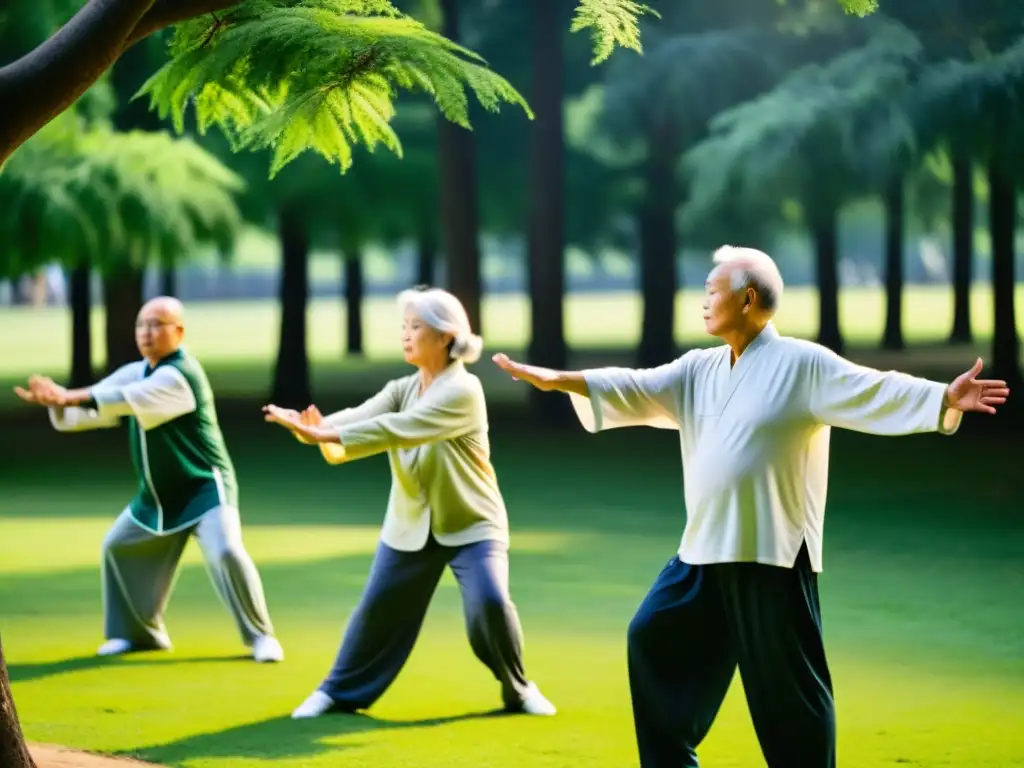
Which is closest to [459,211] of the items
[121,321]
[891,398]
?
[121,321]

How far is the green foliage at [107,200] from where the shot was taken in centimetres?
2045

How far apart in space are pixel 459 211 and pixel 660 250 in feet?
23.0

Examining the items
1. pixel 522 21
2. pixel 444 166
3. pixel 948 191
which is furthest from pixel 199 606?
pixel 948 191

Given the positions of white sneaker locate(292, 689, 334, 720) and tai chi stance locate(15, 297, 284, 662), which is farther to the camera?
tai chi stance locate(15, 297, 284, 662)

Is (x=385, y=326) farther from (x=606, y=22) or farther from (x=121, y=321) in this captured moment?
(x=606, y=22)

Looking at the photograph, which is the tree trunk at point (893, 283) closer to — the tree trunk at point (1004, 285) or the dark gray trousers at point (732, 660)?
the tree trunk at point (1004, 285)

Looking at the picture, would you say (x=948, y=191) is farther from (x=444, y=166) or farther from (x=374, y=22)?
(x=374, y=22)

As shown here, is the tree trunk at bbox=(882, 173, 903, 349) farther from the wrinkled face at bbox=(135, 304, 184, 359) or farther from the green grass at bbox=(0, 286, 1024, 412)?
the wrinkled face at bbox=(135, 304, 184, 359)

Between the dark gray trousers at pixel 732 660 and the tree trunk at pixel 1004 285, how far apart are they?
18298 millimetres

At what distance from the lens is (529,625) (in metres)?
10.8

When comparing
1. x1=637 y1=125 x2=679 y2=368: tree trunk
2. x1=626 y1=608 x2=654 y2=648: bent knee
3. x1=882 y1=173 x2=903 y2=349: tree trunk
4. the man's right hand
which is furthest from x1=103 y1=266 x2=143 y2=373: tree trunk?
x1=626 y1=608 x2=654 y2=648: bent knee

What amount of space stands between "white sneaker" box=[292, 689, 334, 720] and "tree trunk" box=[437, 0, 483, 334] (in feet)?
55.3

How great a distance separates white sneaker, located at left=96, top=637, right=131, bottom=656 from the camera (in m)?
9.98

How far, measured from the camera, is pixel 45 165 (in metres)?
21.0
